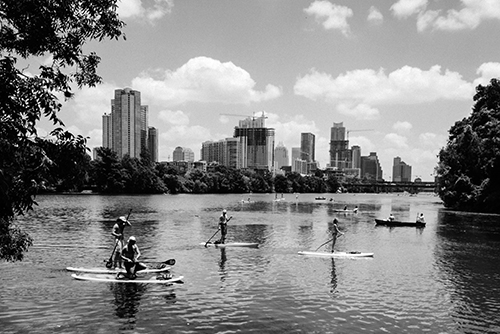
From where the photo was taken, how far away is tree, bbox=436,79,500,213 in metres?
77.6

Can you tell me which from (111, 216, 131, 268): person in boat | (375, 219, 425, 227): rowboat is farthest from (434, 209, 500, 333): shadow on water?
(111, 216, 131, 268): person in boat

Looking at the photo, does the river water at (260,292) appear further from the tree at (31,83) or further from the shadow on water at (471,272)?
the tree at (31,83)

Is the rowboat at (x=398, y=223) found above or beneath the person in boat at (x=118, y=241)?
beneath

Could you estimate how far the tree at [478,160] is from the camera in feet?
255

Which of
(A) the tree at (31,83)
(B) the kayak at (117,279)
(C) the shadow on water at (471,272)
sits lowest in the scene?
(C) the shadow on water at (471,272)

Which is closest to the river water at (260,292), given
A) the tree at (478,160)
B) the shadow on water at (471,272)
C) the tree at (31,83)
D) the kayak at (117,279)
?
the shadow on water at (471,272)

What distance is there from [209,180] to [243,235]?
152m

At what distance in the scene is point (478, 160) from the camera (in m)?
80.2

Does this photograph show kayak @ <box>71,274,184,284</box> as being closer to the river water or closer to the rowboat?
the river water

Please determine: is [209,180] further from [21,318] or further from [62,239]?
[21,318]

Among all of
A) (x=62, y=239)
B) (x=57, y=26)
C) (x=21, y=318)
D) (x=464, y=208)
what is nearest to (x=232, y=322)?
(x=21, y=318)

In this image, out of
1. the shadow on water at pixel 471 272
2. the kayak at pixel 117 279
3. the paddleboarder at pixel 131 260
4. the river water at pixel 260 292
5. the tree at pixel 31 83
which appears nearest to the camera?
the tree at pixel 31 83

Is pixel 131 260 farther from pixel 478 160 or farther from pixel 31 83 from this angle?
pixel 478 160

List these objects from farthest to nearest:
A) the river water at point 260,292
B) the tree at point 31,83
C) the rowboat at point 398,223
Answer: the rowboat at point 398,223 → the river water at point 260,292 → the tree at point 31,83
